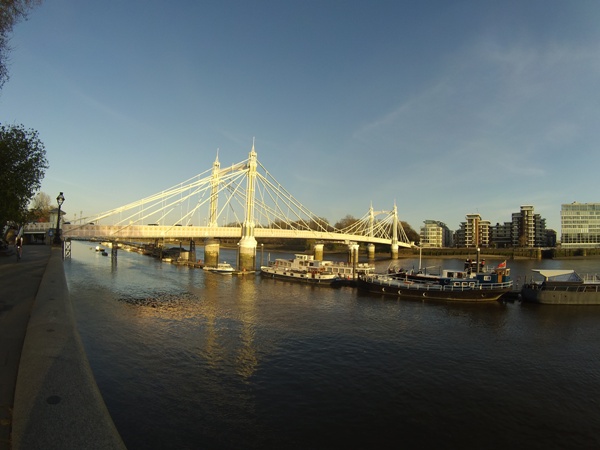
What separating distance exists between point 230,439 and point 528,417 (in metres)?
9.85

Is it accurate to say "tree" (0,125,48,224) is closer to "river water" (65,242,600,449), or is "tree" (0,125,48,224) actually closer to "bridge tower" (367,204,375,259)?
"river water" (65,242,600,449)

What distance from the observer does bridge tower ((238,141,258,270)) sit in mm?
57656

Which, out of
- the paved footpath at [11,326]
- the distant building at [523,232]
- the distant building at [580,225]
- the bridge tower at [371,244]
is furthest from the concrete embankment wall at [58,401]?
the distant building at [580,225]

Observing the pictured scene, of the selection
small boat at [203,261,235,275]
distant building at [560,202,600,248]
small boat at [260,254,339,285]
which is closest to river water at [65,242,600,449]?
small boat at [260,254,339,285]

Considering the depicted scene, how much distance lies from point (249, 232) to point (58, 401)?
56.0 meters

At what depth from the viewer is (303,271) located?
47.0m

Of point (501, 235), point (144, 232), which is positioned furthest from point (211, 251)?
point (501, 235)

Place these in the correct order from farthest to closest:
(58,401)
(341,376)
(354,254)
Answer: (354,254), (341,376), (58,401)

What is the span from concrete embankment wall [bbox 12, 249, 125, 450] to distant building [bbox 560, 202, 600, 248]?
551 feet

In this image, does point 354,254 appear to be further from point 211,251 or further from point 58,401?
point 58,401

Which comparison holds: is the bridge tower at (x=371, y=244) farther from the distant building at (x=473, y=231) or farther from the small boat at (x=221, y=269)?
the small boat at (x=221, y=269)

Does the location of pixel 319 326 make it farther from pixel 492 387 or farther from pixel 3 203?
pixel 3 203

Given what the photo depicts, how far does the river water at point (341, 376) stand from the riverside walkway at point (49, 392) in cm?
470

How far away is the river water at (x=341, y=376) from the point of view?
1090 centimetres
